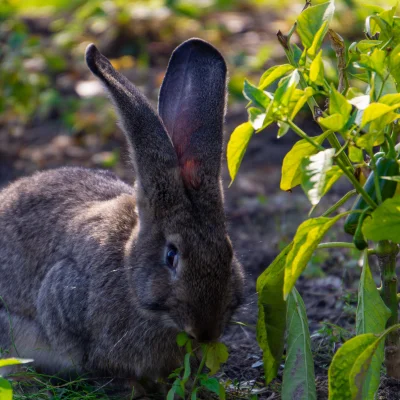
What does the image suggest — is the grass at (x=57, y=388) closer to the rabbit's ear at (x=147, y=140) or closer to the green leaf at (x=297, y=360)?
the green leaf at (x=297, y=360)

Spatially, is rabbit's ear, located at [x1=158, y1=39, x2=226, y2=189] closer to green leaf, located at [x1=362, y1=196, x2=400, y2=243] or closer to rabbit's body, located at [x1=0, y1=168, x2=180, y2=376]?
rabbit's body, located at [x1=0, y1=168, x2=180, y2=376]

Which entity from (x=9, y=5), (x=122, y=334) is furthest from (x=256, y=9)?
(x=122, y=334)

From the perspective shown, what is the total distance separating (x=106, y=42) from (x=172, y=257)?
19.4 ft

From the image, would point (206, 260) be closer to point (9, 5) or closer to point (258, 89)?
point (258, 89)

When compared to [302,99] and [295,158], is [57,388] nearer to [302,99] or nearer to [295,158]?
[295,158]

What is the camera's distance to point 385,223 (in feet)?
9.77

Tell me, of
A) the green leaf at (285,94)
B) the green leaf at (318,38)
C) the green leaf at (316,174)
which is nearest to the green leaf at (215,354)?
the green leaf at (316,174)

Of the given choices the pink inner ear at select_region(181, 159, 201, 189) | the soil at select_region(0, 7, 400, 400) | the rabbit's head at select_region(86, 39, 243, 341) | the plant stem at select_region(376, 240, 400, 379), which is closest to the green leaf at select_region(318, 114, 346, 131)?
the plant stem at select_region(376, 240, 400, 379)

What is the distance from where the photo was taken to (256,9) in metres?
10.6

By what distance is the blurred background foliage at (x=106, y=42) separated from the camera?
7977mm

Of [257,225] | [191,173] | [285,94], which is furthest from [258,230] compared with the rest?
[285,94]

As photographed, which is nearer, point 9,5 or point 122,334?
point 122,334

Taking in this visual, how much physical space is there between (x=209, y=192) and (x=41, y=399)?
1257 mm

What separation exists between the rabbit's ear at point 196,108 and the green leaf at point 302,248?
2.80ft
